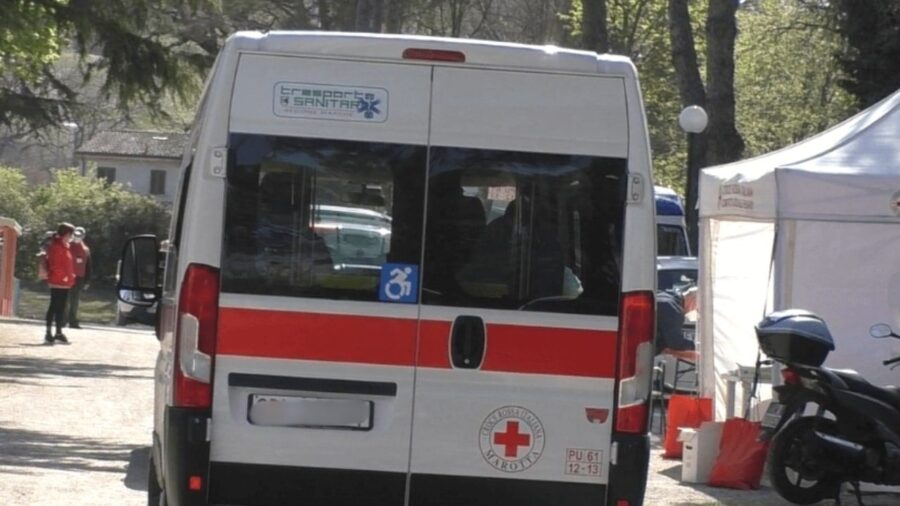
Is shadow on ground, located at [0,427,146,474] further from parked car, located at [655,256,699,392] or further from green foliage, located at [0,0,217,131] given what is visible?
green foliage, located at [0,0,217,131]

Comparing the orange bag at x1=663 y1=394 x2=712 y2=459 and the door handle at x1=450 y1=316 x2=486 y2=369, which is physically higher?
the door handle at x1=450 y1=316 x2=486 y2=369

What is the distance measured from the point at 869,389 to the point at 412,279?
201 inches

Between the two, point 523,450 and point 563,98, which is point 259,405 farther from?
point 563,98

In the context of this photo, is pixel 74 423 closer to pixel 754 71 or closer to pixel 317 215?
pixel 317 215

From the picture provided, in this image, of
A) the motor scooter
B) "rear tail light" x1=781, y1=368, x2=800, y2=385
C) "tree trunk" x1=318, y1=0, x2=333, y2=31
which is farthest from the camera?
"tree trunk" x1=318, y1=0, x2=333, y2=31

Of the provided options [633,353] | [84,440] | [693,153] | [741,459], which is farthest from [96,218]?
[633,353]

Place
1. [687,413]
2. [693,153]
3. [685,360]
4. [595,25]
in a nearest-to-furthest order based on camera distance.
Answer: [687,413]
[685,360]
[693,153]
[595,25]

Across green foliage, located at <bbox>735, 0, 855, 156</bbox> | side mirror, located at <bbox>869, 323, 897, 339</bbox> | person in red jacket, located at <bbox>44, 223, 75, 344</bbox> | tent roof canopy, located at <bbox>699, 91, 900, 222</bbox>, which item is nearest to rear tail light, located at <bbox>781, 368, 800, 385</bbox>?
side mirror, located at <bbox>869, 323, 897, 339</bbox>

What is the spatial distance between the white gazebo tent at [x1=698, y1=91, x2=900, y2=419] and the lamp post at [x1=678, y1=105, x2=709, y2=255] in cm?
1011

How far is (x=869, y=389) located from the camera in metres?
11.0

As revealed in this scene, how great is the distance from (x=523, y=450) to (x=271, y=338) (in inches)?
44.5

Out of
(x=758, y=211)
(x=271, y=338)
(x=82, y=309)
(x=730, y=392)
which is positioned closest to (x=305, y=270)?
(x=271, y=338)

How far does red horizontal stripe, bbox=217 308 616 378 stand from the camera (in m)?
6.82

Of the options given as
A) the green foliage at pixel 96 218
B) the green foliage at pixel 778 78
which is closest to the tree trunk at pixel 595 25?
the green foliage at pixel 778 78
